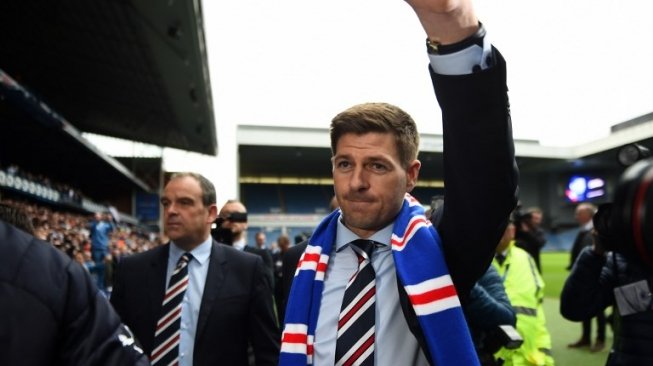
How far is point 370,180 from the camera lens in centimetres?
130

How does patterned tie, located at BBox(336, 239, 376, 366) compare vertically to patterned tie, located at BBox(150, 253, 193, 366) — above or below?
above

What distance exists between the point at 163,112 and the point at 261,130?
14.6ft

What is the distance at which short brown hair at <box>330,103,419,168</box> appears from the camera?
132cm

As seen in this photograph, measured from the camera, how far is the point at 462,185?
1097mm

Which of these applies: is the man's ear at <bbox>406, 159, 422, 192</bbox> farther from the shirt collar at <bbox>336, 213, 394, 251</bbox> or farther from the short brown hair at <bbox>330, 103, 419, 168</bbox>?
the shirt collar at <bbox>336, 213, 394, 251</bbox>

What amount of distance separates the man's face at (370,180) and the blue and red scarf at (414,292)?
7cm

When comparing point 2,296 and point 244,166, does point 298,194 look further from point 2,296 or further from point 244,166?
point 2,296

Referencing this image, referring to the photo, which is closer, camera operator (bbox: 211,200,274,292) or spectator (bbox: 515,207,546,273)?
camera operator (bbox: 211,200,274,292)

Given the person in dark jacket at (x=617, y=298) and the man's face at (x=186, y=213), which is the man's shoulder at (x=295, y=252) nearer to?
the man's face at (x=186, y=213)

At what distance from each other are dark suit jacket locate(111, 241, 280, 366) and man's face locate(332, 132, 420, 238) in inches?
48.1

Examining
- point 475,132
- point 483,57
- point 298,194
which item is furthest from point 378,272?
point 298,194

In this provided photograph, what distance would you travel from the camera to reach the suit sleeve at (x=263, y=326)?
2369mm

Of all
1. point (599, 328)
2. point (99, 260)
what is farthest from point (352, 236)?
point (99, 260)

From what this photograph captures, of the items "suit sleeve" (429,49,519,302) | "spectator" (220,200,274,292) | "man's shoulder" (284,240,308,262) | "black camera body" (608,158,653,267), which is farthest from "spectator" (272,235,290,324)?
"black camera body" (608,158,653,267)
